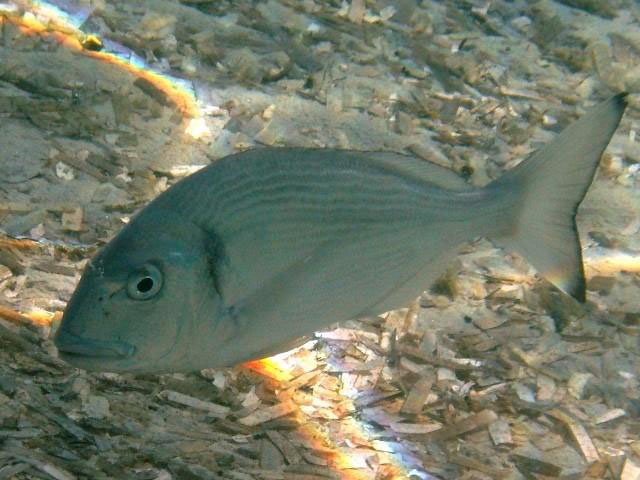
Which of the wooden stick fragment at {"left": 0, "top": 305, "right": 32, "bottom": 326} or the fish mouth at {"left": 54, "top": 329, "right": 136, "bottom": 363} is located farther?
the wooden stick fragment at {"left": 0, "top": 305, "right": 32, "bottom": 326}

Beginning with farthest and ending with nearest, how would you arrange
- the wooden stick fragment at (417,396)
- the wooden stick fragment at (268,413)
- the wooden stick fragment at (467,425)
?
1. the wooden stick fragment at (417,396)
2. the wooden stick fragment at (467,425)
3. the wooden stick fragment at (268,413)

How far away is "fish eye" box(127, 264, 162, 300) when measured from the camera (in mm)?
2135

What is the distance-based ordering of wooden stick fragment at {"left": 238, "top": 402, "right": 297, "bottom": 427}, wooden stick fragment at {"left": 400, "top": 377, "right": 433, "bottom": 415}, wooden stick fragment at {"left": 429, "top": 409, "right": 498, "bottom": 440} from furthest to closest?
wooden stick fragment at {"left": 400, "top": 377, "right": 433, "bottom": 415} → wooden stick fragment at {"left": 429, "top": 409, "right": 498, "bottom": 440} → wooden stick fragment at {"left": 238, "top": 402, "right": 297, "bottom": 427}

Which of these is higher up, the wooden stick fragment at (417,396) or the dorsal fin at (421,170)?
the dorsal fin at (421,170)

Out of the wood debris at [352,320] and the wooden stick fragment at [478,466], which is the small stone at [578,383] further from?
the wooden stick fragment at [478,466]

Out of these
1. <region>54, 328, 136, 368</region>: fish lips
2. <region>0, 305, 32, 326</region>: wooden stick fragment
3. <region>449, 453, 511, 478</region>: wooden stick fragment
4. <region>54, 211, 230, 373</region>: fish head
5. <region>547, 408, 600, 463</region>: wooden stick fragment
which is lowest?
<region>0, 305, 32, 326</region>: wooden stick fragment

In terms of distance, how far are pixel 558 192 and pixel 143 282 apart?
4.31 ft

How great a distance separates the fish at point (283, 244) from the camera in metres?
2.15

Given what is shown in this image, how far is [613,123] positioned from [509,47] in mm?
4261

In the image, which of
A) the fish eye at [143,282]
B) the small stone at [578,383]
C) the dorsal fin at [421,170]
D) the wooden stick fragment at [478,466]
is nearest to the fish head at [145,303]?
the fish eye at [143,282]

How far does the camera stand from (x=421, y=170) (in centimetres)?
250

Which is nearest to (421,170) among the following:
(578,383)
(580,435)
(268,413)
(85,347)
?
(85,347)

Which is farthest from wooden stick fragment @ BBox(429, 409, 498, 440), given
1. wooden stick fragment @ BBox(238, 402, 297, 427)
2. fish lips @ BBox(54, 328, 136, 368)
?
fish lips @ BBox(54, 328, 136, 368)

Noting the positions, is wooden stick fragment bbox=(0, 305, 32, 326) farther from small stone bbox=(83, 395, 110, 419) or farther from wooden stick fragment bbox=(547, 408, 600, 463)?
wooden stick fragment bbox=(547, 408, 600, 463)
